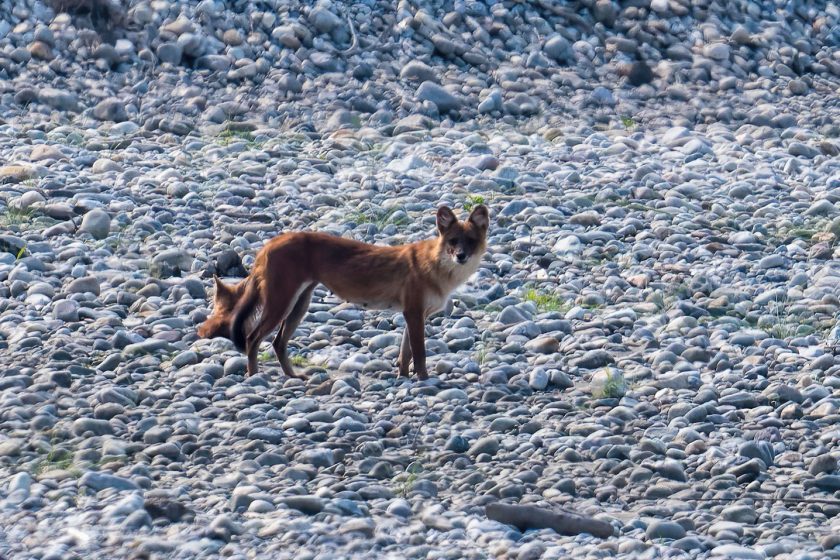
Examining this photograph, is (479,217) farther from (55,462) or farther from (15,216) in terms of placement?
(15,216)

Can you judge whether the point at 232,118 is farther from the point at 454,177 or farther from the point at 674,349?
the point at 674,349

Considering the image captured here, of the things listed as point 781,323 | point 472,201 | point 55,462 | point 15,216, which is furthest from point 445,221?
point 15,216

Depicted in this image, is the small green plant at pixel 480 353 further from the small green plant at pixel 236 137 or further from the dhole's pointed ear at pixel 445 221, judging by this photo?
the small green plant at pixel 236 137

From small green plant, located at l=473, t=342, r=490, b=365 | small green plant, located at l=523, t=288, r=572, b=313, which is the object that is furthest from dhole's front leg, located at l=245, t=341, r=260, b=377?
small green plant, located at l=523, t=288, r=572, b=313

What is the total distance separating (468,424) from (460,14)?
921cm

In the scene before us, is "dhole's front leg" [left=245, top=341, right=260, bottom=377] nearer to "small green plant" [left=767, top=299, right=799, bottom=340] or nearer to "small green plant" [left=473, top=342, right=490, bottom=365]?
"small green plant" [left=473, top=342, right=490, bottom=365]

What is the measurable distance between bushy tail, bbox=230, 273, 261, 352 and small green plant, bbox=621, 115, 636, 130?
22.5 feet

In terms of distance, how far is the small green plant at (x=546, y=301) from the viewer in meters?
10.4

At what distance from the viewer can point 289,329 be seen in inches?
372

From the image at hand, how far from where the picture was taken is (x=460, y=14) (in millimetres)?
16828

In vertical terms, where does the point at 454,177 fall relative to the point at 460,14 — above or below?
below

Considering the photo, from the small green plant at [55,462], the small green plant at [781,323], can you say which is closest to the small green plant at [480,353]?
the small green plant at [781,323]

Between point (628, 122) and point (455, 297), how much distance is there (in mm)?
5436

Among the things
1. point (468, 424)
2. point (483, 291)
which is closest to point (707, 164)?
point (483, 291)
